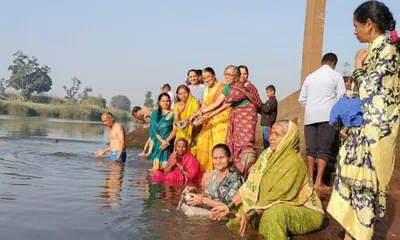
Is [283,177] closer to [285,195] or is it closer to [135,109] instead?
[285,195]

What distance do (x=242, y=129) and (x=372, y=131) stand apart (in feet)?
11.0

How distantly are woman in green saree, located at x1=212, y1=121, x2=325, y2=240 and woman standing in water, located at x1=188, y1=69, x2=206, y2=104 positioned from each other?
160 inches

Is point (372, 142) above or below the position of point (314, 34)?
below

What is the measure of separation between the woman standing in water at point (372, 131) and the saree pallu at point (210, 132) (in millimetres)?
3823

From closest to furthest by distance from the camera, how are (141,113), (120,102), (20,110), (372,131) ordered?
(372,131) < (141,113) < (20,110) < (120,102)

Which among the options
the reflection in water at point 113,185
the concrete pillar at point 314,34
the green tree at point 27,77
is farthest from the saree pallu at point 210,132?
the green tree at point 27,77

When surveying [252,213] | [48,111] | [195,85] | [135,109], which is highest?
[195,85]

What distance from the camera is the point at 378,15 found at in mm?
3361

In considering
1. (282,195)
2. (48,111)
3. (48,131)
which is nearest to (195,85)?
(282,195)

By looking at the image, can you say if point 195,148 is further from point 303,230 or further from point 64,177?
point 303,230

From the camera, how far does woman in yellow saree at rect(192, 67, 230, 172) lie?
286 inches

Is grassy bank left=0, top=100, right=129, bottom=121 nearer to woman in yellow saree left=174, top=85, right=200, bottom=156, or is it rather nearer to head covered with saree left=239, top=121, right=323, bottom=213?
woman in yellow saree left=174, top=85, right=200, bottom=156

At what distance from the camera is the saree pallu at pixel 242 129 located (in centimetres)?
653

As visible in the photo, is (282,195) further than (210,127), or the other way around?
(210,127)
